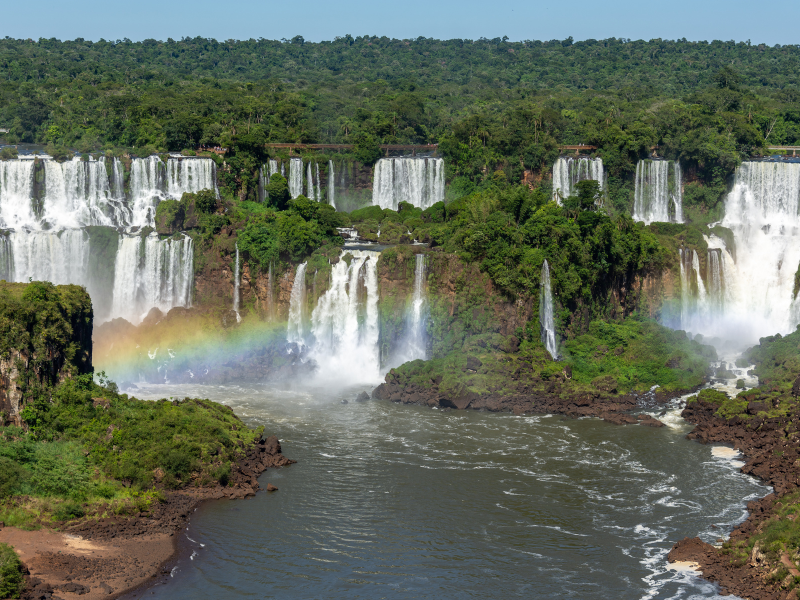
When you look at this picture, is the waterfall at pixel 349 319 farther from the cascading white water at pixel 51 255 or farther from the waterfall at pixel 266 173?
the cascading white water at pixel 51 255

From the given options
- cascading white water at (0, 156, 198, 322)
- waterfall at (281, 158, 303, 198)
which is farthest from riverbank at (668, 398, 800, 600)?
waterfall at (281, 158, 303, 198)

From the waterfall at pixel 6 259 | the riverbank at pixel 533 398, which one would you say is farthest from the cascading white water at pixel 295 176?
the riverbank at pixel 533 398

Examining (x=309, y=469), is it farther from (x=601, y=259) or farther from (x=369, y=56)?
(x=369, y=56)

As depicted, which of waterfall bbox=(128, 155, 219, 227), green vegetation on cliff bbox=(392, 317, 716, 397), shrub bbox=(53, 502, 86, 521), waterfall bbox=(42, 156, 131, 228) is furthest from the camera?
waterfall bbox=(128, 155, 219, 227)

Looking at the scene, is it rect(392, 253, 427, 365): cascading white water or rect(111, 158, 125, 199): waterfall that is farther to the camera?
rect(111, 158, 125, 199): waterfall

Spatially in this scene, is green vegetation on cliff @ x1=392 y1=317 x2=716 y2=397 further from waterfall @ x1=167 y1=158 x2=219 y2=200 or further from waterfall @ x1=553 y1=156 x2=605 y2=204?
waterfall @ x1=167 y1=158 x2=219 y2=200

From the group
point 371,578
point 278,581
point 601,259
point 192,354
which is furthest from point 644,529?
point 192,354

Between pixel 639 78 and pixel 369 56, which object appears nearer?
pixel 639 78

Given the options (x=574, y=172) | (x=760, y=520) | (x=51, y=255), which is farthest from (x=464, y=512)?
(x=574, y=172)
